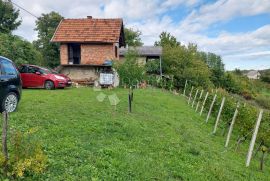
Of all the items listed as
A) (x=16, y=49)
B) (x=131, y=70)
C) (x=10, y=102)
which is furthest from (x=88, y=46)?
(x=10, y=102)

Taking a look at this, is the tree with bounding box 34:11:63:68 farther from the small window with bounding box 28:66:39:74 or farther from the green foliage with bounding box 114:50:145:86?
the green foliage with bounding box 114:50:145:86

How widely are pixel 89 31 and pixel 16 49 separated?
22.9ft

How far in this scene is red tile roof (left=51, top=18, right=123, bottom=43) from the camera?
94.1 ft

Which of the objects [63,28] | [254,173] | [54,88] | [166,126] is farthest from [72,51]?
[254,173]

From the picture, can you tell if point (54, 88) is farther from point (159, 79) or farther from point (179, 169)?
point (179, 169)

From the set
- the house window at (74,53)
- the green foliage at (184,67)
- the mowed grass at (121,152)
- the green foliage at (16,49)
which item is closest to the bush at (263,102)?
the green foliage at (184,67)

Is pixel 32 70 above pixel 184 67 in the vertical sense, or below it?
below

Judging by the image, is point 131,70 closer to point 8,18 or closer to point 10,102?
point 10,102

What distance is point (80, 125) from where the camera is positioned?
9.16 meters

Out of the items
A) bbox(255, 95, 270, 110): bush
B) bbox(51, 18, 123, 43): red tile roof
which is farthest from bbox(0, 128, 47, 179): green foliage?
bbox(255, 95, 270, 110): bush

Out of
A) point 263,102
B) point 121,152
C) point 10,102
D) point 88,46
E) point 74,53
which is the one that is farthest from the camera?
point 263,102

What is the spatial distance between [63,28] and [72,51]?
2.35 metres

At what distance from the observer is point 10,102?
402 inches

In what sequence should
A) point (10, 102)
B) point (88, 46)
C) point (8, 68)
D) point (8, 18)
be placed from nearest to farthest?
point (8, 68)
point (10, 102)
point (88, 46)
point (8, 18)
